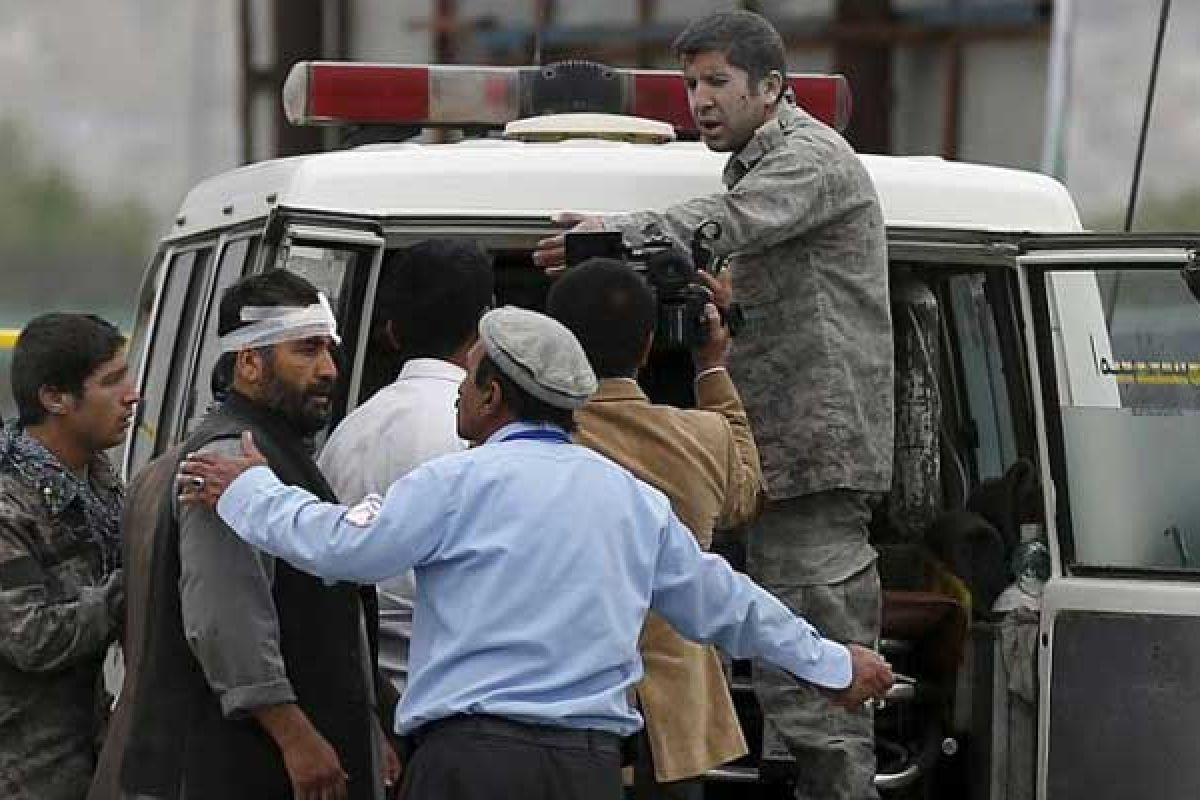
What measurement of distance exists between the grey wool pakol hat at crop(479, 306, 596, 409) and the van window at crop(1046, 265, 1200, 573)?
1456mm

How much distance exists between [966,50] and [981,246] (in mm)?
9663

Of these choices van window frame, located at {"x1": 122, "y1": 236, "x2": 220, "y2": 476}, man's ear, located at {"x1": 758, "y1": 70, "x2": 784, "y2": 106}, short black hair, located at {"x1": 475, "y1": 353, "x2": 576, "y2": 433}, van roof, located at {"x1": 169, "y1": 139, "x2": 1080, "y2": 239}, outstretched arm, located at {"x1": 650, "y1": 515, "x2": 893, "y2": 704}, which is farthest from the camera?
van window frame, located at {"x1": 122, "y1": 236, "x2": 220, "y2": 476}

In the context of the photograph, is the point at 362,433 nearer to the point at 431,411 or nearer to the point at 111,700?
the point at 431,411

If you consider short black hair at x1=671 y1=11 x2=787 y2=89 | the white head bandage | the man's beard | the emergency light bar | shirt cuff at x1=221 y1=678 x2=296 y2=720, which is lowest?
shirt cuff at x1=221 y1=678 x2=296 y2=720

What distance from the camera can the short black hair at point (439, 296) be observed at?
Answer: 16.9ft

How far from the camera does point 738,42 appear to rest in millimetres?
5465

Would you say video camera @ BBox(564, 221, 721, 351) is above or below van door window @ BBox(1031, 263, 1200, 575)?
above

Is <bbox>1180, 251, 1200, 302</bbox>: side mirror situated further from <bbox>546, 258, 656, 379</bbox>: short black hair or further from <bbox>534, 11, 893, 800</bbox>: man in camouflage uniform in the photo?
<bbox>546, 258, 656, 379</bbox>: short black hair

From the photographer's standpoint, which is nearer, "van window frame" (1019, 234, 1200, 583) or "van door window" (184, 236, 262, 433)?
"van window frame" (1019, 234, 1200, 583)

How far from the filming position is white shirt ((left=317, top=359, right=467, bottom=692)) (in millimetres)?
5012

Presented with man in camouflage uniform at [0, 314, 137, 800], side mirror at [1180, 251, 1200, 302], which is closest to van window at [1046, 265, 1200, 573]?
side mirror at [1180, 251, 1200, 302]

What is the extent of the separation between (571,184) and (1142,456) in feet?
4.10

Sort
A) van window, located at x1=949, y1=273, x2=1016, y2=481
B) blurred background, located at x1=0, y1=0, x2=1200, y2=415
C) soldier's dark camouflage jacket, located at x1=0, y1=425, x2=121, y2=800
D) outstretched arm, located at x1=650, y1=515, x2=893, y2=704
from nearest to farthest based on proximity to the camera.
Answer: outstretched arm, located at x1=650, y1=515, x2=893, y2=704 < soldier's dark camouflage jacket, located at x1=0, y1=425, x2=121, y2=800 < van window, located at x1=949, y1=273, x2=1016, y2=481 < blurred background, located at x1=0, y1=0, x2=1200, y2=415

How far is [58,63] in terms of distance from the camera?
1492 centimetres
